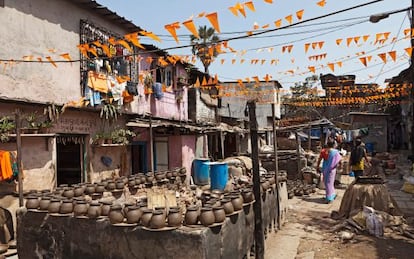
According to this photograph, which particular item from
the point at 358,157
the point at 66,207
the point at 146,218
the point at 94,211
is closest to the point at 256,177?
the point at 146,218

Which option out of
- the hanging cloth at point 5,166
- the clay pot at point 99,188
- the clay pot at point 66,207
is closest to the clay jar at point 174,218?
the clay pot at point 66,207

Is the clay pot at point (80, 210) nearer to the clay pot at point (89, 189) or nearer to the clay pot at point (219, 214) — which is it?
the clay pot at point (89, 189)

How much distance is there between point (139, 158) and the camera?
14.3 metres

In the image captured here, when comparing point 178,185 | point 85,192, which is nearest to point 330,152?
point 178,185

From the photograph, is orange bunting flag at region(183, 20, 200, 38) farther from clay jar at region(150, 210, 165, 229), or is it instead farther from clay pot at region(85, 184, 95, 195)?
clay pot at region(85, 184, 95, 195)

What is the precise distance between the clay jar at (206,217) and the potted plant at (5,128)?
500cm

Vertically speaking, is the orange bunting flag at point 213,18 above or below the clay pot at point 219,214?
above

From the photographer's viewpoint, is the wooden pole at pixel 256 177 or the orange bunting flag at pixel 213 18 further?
the orange bunting flag at pixel 213 18

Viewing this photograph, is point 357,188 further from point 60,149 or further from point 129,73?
point 60,149

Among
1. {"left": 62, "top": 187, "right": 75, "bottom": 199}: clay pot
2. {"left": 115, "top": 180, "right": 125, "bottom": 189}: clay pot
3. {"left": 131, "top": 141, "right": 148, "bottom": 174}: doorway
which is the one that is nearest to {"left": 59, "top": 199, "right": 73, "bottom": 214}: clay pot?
{"left": 62, "top": 187, "right": 75, "bottom": 199}: clay pot

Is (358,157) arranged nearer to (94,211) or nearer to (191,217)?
(191,217)

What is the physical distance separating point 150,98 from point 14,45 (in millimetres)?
6506

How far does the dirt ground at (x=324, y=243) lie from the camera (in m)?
6.04

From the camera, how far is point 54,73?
29.5 feet
